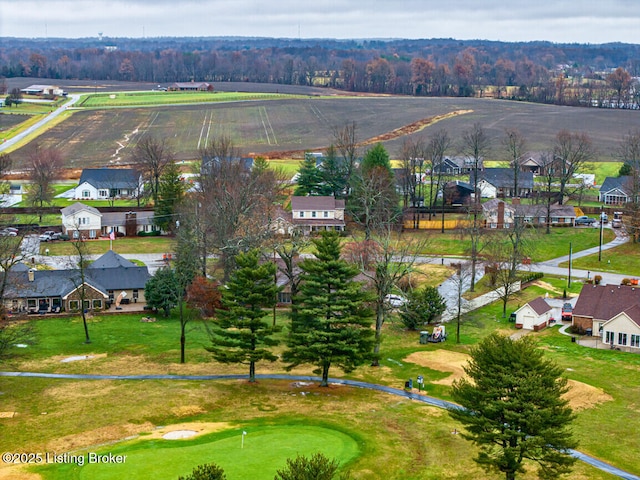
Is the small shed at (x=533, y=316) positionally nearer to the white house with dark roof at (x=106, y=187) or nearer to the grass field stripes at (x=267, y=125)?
the white house with dark roof at (x=106, y=187)

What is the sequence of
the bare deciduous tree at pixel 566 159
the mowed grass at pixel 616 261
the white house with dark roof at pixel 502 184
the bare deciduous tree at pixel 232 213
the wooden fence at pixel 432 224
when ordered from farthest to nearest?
the white house with dark roof at pixel 502 184
the bare deciduous tree at pixel 566 159
the wooden fence at pixel 432 224
the mowed grass at pixel 616 261
the bare deciduous tree at pixel 232 213

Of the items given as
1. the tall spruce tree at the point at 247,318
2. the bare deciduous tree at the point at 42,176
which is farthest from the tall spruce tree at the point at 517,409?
the bare deciduous tree at the point at 42,176

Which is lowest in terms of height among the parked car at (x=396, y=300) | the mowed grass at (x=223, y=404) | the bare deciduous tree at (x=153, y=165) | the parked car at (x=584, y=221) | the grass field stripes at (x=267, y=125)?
the mowed grass at (x=223, y=404)

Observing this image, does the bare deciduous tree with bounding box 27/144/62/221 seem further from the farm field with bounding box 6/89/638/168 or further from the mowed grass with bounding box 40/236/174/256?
the farm field with bounding box 6/89/638/168

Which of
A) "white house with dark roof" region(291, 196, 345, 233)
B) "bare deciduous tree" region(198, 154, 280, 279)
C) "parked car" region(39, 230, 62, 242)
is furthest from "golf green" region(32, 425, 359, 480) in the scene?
"white house with dark roof" region(291, 196, 345, 233)

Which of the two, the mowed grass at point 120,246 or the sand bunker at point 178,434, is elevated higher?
the mowed grass at point 120,246

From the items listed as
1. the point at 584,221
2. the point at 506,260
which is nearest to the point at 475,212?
the point at 506,260
